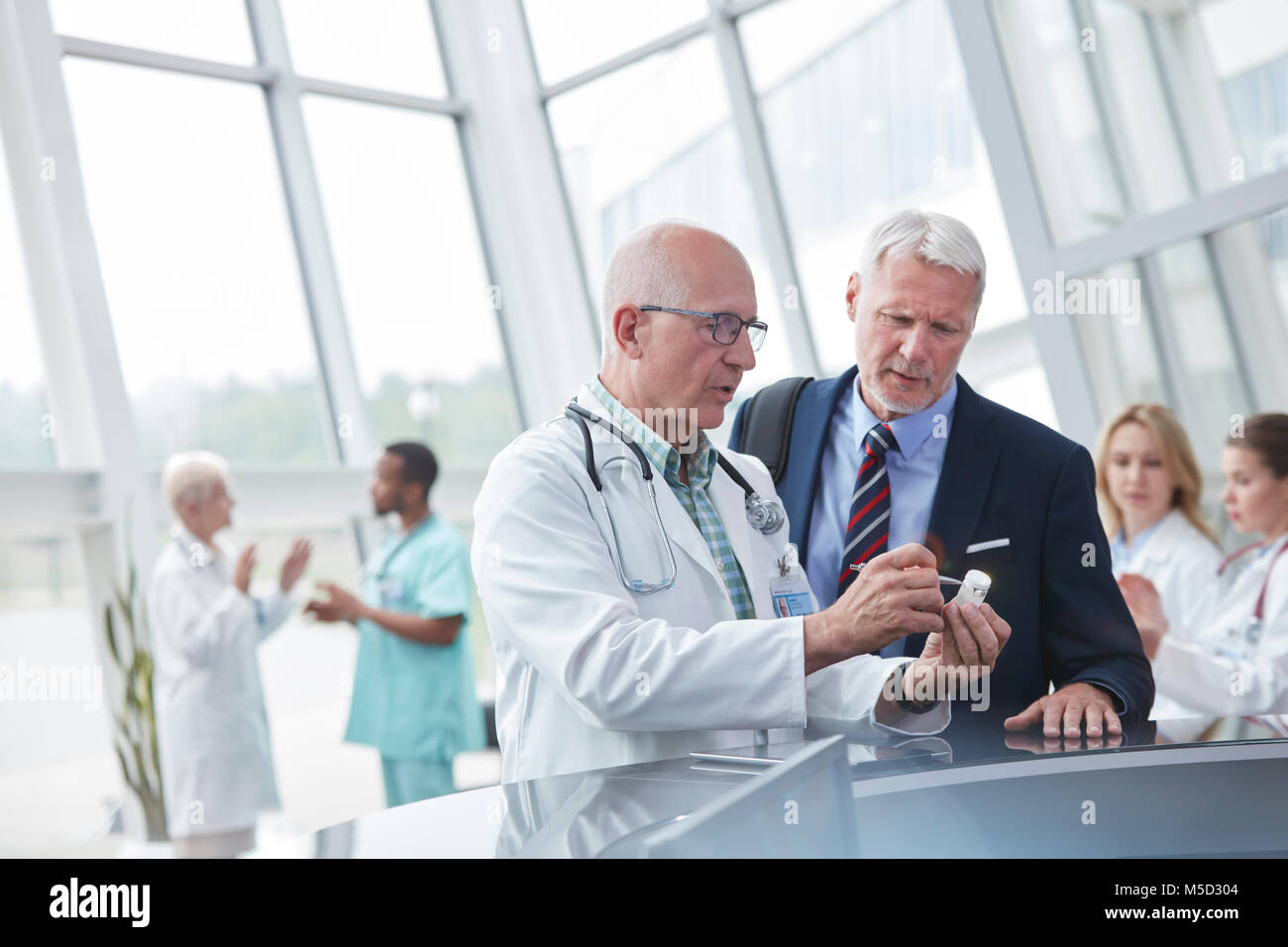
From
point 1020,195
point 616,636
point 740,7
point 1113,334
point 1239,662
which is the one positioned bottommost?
point 1239,662

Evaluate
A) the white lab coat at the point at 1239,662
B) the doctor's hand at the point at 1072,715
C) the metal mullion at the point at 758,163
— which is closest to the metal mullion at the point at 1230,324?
the white lab coat at the point at 1239,662

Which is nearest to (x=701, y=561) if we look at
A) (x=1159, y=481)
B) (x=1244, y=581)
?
(x=1244, y=581)

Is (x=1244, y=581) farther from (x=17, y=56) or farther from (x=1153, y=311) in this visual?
(x=17, y=56)

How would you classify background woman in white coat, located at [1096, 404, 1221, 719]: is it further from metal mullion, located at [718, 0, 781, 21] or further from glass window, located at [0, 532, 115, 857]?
glass window, located at [0, 532, 115, 857]

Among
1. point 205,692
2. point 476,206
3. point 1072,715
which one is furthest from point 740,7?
point 1072,715

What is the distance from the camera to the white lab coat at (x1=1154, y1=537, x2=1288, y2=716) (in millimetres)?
2580

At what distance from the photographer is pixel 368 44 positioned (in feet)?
18.6

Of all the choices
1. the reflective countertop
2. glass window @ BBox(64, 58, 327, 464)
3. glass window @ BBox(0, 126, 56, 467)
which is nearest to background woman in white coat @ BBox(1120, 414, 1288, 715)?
the reflective countertop

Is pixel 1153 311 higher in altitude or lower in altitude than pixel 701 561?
higher

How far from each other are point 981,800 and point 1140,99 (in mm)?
3630

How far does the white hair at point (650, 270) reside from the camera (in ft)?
5.29

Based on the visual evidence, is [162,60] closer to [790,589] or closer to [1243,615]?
[790,589]
